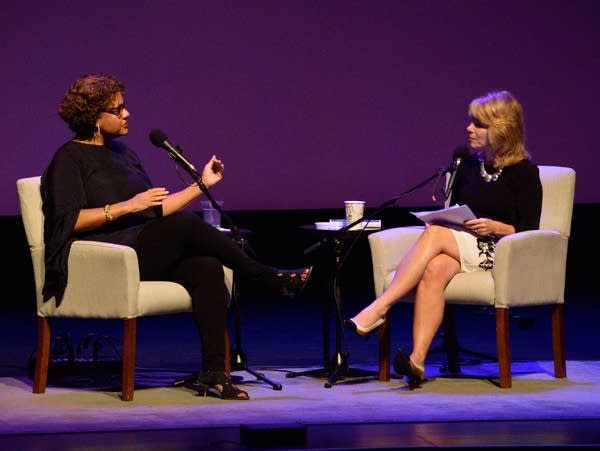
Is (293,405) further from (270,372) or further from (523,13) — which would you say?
(523,13)

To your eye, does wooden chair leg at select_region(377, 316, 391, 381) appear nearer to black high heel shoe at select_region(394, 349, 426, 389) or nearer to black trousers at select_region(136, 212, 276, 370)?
black high heel shoe at select_region(394, 349, 426, 389)

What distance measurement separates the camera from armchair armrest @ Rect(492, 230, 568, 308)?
15.6ft

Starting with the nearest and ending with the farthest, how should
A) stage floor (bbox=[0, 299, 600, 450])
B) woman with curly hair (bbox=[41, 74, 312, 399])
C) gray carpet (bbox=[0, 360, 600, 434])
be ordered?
1. stage floor (bbox=[0, 299, 600, 450])
2. gray carpet (bbox=[0, 360, 600, 434])
3. woman with curly hair (bbox=[41, 74, 312, 399])

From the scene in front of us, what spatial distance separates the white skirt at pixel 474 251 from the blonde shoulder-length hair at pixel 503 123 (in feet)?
1.23

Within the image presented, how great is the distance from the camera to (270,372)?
5215 millimetres

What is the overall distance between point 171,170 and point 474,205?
254 cm

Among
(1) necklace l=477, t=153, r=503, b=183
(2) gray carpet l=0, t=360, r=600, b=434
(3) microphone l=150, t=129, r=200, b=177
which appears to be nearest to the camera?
(2) gray carpet l=0, t=360, r=600, b=434

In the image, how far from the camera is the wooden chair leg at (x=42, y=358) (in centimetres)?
476

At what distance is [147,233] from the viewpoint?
15.7 ft

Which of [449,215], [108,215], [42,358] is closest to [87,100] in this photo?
[108,215]

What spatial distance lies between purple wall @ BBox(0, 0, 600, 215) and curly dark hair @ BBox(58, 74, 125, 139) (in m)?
2.15

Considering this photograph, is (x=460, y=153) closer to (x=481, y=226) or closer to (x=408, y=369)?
(x=481, y=226)

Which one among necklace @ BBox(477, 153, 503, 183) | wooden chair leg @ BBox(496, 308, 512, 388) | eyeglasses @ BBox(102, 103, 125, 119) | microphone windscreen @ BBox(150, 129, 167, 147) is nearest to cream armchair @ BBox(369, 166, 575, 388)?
wooden chair leg @ BBox(496, 308, 512, 388)

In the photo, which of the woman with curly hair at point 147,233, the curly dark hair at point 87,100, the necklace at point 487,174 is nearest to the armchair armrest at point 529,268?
the necklace at point 487,174
